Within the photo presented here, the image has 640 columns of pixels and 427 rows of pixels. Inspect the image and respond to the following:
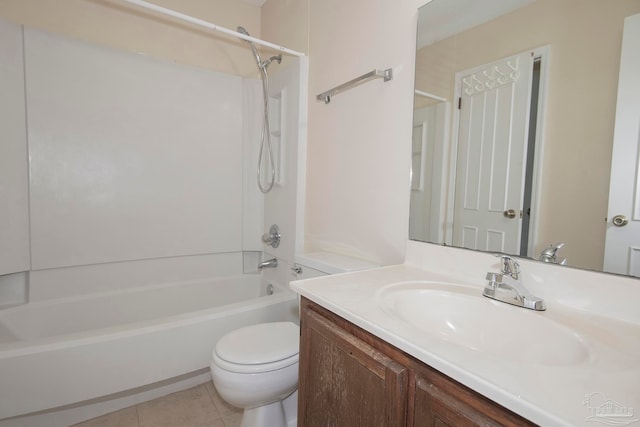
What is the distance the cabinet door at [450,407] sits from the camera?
48cm

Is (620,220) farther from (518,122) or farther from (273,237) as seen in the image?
(273,237)

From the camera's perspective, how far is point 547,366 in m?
0.51

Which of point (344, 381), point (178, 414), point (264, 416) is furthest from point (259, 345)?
point (178, 414)

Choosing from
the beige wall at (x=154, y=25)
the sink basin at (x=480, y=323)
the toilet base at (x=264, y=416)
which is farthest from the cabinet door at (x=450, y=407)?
the beige wall at (x=154, y=25)

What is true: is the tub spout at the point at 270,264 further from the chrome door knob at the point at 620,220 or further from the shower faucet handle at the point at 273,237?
the chrome door knob at the point at 620,220

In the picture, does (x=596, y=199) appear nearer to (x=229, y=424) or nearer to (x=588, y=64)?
(x=588, y=64)

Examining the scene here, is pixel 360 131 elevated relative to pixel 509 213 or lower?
elevated

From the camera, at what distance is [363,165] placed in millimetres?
1494

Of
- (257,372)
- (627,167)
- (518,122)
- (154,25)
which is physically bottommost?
(257,372)

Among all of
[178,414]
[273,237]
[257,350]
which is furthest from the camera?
[273,237]

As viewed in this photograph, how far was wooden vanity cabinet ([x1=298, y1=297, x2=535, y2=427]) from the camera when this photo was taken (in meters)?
0.53

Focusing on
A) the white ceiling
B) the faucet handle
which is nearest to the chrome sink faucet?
the faucet handle

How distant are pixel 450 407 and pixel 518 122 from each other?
84cm

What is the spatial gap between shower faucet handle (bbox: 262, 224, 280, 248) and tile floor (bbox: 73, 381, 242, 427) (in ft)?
3.30
